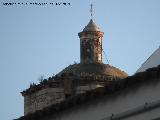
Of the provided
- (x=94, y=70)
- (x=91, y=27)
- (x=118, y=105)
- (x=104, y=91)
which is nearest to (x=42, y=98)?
(x=94, y=70)

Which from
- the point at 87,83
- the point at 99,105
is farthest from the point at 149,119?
the point at 87,83

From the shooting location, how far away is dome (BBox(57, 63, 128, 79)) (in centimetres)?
3966

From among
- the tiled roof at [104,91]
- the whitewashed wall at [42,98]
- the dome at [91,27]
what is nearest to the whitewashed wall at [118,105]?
the tiled roof at [104,91]

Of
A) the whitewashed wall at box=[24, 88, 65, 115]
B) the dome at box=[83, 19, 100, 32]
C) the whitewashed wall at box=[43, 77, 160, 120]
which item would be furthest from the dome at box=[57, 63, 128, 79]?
the whitewashed wall at box=[43, 77, 160, 120]

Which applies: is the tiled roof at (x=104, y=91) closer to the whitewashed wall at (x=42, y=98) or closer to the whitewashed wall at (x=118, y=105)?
the whitewashed wall at (x=118, y=105)

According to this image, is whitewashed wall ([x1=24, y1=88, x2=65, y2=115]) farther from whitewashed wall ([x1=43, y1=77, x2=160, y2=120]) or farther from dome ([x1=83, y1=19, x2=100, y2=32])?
whitewashed wall ([x1=43, y1=77, x2=160, y2=120])

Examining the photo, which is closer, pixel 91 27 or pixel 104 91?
pixel 104 91

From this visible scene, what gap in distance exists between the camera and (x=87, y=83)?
39125mm

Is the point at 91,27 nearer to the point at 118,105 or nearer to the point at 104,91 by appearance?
the point at 104,91

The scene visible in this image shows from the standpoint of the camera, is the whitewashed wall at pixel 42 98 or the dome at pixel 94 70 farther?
the dome at pixel 94 70

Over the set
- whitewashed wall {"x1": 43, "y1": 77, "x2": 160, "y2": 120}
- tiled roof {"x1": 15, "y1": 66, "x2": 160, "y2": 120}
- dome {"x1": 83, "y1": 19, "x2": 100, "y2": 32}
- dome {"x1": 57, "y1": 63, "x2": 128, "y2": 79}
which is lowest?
whitewashed wall {"x1": 43, "y1": 77, "x2": 160, "y2": 120}

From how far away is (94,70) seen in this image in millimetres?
40062

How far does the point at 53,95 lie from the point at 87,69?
2091mm

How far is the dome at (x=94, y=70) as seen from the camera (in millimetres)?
39656
